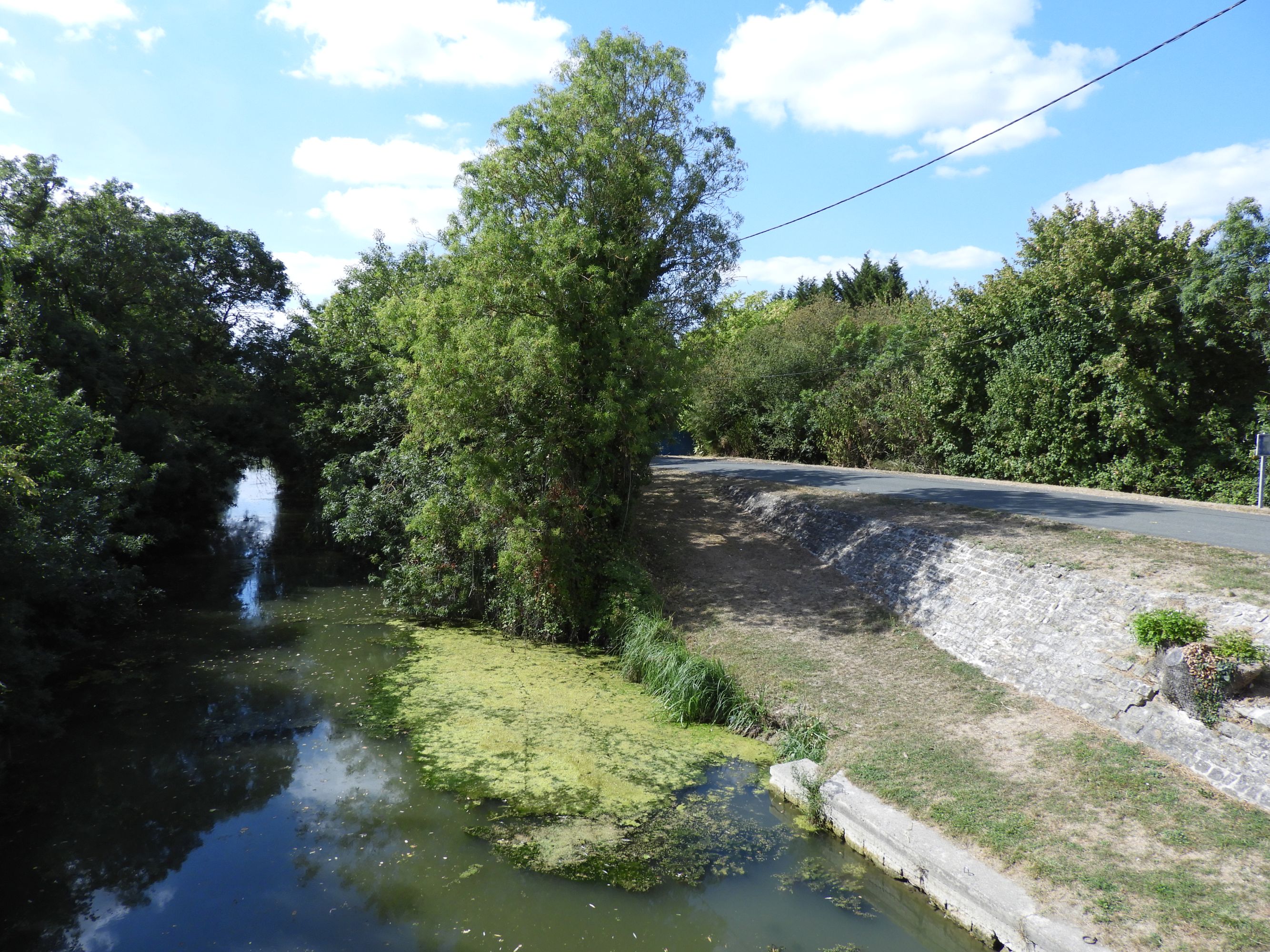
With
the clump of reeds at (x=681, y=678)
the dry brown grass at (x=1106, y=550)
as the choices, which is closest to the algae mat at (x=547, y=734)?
the clump of reeds at (x=681, y=678)

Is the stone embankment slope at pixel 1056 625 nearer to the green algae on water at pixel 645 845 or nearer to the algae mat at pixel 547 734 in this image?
the algae mat at pixel 547 734

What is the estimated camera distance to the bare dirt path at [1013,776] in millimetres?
5125

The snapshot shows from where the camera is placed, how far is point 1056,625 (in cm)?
866

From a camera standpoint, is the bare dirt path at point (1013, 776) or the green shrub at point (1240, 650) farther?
the green shrub at point (1240, 650)

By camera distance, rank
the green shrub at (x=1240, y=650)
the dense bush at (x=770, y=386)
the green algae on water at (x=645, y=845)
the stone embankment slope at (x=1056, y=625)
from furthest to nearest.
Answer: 1. the dense bush at (x=770, y=386)
2. the green shrub at (x=1240, y=650)
3. the stone embankment slope at (x=1056, y=625)
4. the green algae on water at (x=645, y=845)

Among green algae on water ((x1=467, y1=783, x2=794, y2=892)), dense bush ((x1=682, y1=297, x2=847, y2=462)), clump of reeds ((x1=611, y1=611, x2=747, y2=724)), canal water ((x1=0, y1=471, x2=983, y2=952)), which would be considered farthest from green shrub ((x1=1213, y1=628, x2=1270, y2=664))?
dense bush ((x1=682, y1=297, x2=847, y2=462))

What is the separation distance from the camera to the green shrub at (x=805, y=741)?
7.92 m

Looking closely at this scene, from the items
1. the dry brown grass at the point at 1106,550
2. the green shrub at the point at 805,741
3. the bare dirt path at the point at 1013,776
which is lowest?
the green shrub at the point at 805,741

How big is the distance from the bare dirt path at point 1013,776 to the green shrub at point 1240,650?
3.59ft

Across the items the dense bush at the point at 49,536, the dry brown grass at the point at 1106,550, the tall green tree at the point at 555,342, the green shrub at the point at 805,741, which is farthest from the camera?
the tall green tree at the point at 555,342

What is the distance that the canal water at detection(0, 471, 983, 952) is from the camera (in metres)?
5.31

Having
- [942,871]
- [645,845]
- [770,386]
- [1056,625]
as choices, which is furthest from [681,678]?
[770,386]

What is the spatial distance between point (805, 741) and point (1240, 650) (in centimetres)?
400

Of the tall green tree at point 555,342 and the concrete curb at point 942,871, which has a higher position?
the tall green tree at point 555,342
